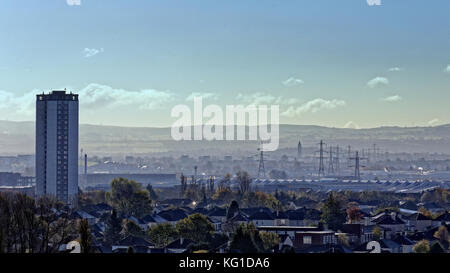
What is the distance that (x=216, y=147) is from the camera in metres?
162

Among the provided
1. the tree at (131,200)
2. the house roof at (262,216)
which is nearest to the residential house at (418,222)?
the house roof at (262,216)

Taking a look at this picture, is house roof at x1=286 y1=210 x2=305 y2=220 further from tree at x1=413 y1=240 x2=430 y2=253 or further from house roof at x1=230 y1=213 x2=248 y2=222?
tree at x1=413 y1=240 x2=430 y2=253

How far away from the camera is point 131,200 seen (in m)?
42.7

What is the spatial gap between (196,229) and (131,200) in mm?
15274

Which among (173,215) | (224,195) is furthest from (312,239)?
(224,195)

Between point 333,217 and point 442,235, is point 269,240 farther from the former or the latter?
point 333,217

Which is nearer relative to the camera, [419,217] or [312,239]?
[312,239]

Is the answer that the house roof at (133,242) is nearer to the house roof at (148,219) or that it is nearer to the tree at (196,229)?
the tree at (196,229)

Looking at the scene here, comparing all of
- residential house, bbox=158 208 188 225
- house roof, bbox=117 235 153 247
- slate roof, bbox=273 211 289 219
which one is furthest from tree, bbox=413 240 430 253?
residential house, bbox=158 208 188 225

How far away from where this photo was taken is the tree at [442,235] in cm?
2972

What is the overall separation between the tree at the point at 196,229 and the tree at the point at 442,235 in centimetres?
719
